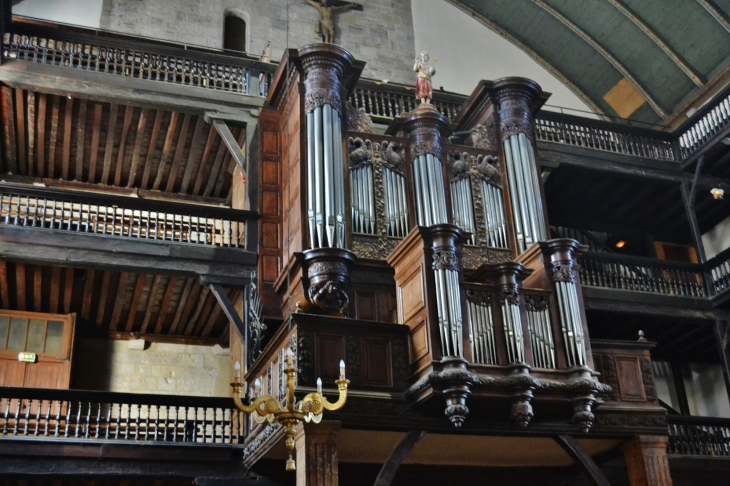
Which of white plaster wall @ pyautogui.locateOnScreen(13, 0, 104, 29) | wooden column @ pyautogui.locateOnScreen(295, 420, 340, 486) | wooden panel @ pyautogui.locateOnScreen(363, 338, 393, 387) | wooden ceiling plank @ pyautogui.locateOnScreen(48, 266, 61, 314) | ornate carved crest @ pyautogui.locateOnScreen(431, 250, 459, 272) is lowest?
wooden column @ pyautogui.locateOnScreen(295, 420, 340, 486)

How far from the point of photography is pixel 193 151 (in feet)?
50.5

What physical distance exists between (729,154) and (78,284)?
1256 cm

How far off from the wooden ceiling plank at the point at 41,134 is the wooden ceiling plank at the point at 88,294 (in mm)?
2508

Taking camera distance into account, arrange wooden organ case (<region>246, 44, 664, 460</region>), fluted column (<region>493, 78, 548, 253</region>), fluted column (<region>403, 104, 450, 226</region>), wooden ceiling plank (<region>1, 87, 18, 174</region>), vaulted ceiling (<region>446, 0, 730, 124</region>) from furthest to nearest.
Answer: vaulted ceiling (<region>446, 0, 730, 124</region>) → wooden ceiling plank (<region>1, 87, 18, 174</region>) → fluted column (<region>493, 78, 548, 253</region>) → fluted column (<region>403, 104, 450, 226</region>) → wooden organ case (<region>246, 44, 664, 460</region>)

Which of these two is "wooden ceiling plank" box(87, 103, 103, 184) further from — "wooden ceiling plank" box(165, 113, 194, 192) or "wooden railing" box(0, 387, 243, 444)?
"wooden railing" box(0, 387, 243, 444)

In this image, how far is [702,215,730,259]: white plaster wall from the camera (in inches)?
726

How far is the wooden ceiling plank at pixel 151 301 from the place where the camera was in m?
14.6

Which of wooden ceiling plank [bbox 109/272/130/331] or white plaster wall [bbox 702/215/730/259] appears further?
white plaster wall [bbox 702/215/730/259]

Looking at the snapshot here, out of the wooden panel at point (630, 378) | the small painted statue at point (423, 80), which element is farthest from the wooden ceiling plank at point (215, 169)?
the wooden panel at point (630, 378)

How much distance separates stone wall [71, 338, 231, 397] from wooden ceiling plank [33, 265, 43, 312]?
104cm

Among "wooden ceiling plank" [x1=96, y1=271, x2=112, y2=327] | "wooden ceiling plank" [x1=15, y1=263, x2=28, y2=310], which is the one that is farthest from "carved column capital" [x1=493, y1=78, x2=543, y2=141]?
"wooden ceiling plank" [x1=15, y1=263, x2=28, y2=310]

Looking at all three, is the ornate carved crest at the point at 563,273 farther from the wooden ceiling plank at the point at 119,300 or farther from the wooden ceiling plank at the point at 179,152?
the wooden ceiling plank at the point at 119,300

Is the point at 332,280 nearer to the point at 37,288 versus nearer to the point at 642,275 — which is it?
the point at 37,288

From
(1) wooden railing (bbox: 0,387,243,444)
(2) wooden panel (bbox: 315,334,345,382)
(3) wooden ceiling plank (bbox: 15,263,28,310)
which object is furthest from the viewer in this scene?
(3) wooden ceiling plank (bbox: 15,263,28,310)
